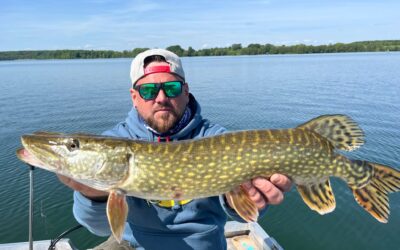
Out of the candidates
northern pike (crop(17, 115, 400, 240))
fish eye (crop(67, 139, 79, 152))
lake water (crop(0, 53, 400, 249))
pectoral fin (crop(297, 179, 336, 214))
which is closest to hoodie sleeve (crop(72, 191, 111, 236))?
northern pike (crop(17, 115, 400, 240))

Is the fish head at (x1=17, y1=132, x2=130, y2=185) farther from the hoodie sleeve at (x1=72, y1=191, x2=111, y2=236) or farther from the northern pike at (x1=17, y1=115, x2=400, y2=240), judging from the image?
the hoodie sleeve at (x1=72, y1=191, x2=111, y2=236)

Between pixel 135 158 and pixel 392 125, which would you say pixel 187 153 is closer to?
pixel 135 158

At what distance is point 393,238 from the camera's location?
516 cm

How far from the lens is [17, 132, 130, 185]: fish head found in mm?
2039

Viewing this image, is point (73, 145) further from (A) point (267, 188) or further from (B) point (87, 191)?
(A) point (267, 188)

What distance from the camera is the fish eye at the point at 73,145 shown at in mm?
2070

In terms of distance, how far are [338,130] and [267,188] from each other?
2.07ft

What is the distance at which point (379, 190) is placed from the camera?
7.38 feet

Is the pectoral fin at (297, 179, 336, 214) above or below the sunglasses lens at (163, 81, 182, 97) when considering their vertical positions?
below

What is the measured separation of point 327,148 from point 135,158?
3.98 feet

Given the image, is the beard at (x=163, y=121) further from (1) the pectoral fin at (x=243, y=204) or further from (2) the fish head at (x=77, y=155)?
(1) the pectoral fin at (x=243, y=204)

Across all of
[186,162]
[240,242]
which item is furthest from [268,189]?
[240,242]

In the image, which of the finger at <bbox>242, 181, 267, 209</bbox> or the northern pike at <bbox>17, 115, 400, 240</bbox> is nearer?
the northern pike at <bbox>17, 115, 400, 240</bbox>

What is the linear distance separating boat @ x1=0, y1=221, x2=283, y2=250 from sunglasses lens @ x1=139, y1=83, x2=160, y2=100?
78.9 inches
